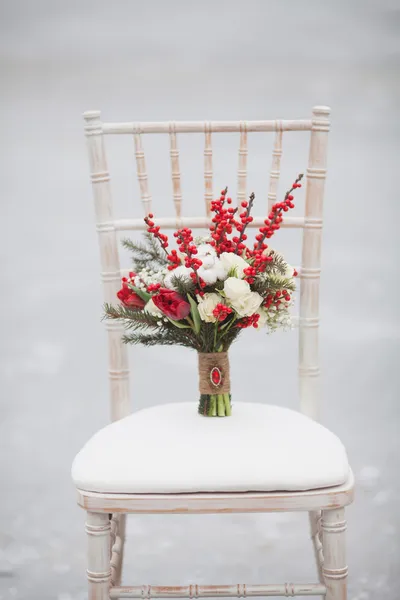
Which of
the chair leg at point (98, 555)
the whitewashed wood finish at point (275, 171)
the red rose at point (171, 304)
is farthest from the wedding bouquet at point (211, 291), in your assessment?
the chair leg at point (98, 555)

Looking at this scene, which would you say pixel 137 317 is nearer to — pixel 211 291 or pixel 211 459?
pixel 211 291

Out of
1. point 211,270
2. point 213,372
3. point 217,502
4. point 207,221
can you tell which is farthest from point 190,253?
point 217,502

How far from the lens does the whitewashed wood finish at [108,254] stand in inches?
89.3

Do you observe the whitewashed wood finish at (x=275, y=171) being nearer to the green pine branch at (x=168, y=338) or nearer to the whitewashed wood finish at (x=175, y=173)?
the whitewashed wood finish at (x=175, y=173)

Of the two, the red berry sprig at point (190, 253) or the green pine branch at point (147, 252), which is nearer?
the red berry sprig at point (190, 253)

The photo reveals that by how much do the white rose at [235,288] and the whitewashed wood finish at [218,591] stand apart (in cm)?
57

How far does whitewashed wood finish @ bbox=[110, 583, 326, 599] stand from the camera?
6.49 ft

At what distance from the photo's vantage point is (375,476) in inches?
128

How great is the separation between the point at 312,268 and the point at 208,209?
0.28 meters

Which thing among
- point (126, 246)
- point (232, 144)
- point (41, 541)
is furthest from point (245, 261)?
point (232, 144)

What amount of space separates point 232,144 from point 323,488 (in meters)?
1.86

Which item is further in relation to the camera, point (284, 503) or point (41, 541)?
point (41, 541)

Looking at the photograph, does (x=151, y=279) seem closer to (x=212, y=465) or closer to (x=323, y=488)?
(x=212, y=465)

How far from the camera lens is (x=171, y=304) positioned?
6.54 ft
